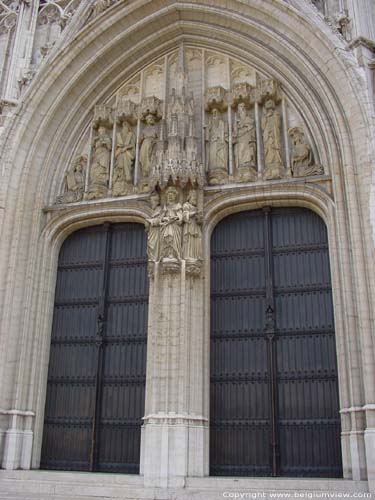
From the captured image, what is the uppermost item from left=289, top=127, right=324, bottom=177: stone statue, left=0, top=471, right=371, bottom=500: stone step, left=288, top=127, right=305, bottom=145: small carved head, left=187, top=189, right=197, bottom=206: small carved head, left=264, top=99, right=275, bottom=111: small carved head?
left=264, top=99, right=275, bottom=111: small carved head

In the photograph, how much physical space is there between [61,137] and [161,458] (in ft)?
24.1

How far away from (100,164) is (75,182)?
0.70 metres

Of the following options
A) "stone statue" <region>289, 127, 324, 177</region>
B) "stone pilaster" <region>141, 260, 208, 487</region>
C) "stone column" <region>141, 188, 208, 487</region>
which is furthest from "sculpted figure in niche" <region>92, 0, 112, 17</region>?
"stone pilaster" <region>141, 260, 208, 487</region>

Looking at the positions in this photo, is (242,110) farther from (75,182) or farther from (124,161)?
(75,182)

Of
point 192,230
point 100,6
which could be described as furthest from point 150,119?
point 192,230

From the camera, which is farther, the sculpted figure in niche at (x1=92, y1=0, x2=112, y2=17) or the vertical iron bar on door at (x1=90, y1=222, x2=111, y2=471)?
the sculpted figure in niche at (x1=92, y1=0, x2=112, y2=17)

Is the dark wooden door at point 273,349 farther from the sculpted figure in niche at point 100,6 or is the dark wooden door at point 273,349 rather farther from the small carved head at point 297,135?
the sculpted figure in niche at point 100,6

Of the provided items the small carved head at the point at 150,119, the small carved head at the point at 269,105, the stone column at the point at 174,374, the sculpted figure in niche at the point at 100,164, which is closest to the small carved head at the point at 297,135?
the small carved head at the point at 269,105

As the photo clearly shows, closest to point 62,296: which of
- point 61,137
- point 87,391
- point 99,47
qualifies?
point 87,391

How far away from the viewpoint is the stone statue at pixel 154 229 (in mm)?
11242

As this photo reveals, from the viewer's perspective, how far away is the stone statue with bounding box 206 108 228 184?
12.0 meters

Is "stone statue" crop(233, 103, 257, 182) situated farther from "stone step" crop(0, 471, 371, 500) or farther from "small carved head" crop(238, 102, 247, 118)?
"stone step" crop(0, 471, 371, 500)

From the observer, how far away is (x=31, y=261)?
40.1 ft

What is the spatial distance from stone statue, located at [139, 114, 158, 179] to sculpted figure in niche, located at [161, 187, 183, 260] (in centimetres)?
121
